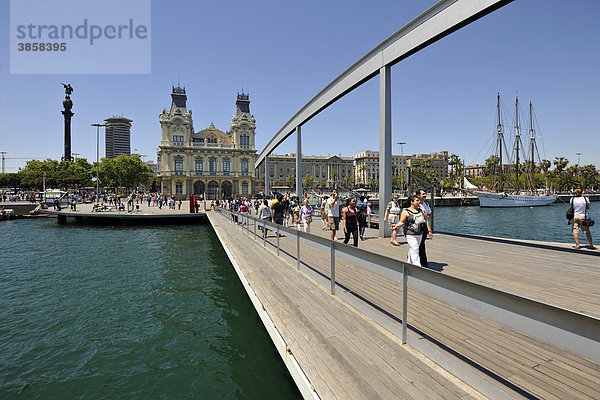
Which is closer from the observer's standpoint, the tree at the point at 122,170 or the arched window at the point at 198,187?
the tree at the point at 122,170

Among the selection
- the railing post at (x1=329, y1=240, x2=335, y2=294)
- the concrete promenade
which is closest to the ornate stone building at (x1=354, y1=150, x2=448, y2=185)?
the concrete promenade

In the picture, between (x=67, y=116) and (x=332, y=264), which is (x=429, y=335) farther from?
(x=67, y=116)

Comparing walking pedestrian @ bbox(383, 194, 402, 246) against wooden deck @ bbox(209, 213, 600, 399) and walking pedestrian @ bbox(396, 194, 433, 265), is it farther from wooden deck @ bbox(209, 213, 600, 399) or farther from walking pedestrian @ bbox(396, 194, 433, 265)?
walking pedestrian @ bbox(396, 194, 433, 265)

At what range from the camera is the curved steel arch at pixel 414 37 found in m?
8.20

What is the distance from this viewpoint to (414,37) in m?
9.76

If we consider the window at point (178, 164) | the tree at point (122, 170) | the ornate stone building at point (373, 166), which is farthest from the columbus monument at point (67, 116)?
the ornate stone building at point (373, 166)

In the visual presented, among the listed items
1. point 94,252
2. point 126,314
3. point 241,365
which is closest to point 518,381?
point 241,365

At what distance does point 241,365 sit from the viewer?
5.61m

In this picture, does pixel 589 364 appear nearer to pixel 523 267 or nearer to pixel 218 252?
pixel 523 267

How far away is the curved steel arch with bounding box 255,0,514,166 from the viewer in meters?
8.20

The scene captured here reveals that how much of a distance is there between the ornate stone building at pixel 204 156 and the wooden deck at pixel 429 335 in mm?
68462

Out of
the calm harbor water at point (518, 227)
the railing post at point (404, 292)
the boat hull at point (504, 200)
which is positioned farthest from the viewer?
the boat hull at point (504, 200)

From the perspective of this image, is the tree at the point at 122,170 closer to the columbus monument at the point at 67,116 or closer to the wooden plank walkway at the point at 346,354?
the columbus monument at the point at 67,116

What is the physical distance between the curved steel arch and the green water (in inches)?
381
